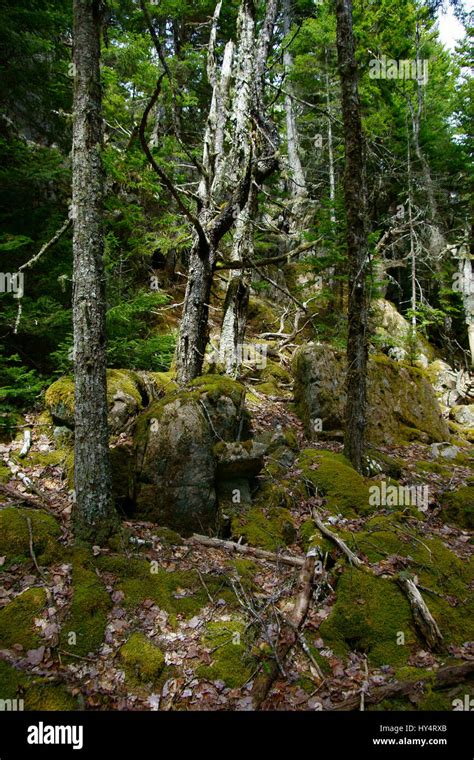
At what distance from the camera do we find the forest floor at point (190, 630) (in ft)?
12.6

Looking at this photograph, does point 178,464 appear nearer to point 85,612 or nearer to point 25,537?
point 25,537

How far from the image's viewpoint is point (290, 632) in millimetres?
4480

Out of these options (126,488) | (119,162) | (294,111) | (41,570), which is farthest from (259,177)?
(294,111)

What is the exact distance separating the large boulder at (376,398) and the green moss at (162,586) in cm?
481

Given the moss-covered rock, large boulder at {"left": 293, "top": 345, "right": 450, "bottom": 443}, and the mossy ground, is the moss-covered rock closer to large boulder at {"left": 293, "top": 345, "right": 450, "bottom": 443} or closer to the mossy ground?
large boulder at {"left": 293, "top": 345, "right": 450, "bottom": 443}

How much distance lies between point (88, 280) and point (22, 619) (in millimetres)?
3929

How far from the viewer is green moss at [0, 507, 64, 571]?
15.9 ft

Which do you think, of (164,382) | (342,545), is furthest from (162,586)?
(164,382)

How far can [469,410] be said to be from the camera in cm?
1533

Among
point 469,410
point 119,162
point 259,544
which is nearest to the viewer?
point 259,544

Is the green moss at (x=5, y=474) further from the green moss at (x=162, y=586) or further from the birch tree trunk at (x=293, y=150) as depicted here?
the birch tree trunk at (x=293, y=150)

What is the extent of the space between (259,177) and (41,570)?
8.36 m

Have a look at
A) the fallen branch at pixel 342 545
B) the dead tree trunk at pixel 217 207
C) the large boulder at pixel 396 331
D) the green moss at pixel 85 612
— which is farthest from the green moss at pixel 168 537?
the large boulder at pixel 396 331

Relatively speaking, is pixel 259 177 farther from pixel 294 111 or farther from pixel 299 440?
pixel 294 111
